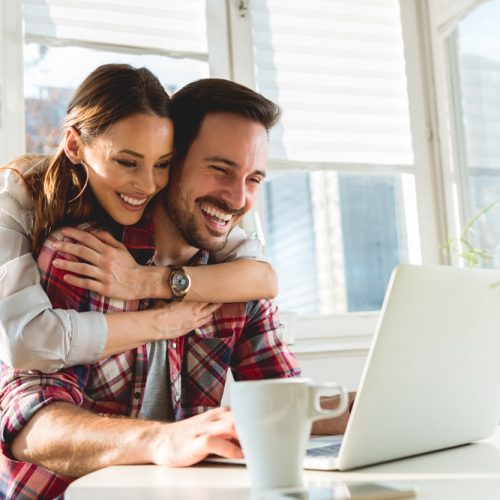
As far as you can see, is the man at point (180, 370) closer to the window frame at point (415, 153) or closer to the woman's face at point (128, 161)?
the woman's face at point (128, 161)

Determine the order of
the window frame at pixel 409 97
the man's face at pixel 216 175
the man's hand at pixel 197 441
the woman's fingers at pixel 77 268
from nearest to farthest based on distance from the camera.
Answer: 1. the man's hand at pixel 197 441
2. the woman's fingers at pixel 77 268
3. the man's face at pixel 216 175
4. the window frame at pixel 409 97

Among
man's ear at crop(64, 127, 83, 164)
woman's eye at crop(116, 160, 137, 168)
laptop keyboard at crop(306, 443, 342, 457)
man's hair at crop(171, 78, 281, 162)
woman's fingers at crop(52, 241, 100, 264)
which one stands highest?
man's hair at crop(171, 78, 281, 162)

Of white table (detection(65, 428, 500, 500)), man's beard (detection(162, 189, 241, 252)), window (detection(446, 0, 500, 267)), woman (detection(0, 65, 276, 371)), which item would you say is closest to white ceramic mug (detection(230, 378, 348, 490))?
white table (detection(65, 428, 500, 500))

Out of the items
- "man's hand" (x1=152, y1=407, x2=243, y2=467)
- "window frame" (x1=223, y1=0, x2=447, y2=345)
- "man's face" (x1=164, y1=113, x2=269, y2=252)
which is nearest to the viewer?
"man's hand" (x1=152, y1=407, x2=243, y2=467)

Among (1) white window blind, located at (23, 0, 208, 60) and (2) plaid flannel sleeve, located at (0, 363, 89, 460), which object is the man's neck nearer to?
(2) plaid flannel sleeve, located at (0, 363, 89, 460)

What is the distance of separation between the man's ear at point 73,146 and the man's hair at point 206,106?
0.78ft

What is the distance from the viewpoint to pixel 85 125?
56.6 inches

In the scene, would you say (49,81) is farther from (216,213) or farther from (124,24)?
(216,213)

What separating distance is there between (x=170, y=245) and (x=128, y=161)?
9.9 inches

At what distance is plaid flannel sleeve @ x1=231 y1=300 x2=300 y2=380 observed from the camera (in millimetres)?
1530

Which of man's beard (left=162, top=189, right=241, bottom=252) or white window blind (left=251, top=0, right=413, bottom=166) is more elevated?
white window blind (left=251, top=0, right=413, bottom=166)

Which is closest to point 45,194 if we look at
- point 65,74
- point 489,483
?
point 489,483

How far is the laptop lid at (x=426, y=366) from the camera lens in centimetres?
75

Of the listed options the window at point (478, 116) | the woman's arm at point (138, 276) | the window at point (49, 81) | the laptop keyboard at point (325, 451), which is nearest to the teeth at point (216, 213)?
the woman's arm at point (138, 276)
